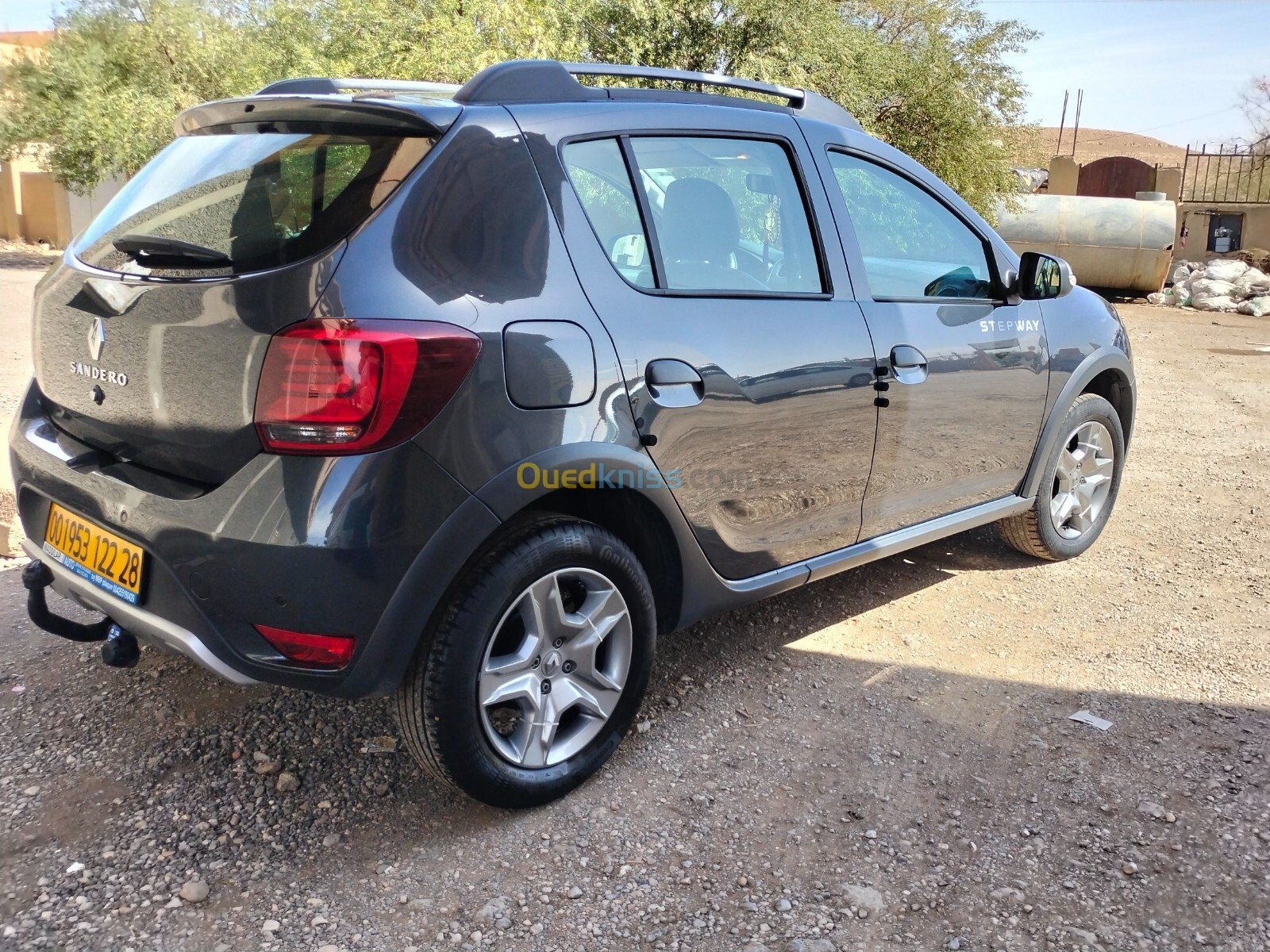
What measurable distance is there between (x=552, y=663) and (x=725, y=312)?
1.07m

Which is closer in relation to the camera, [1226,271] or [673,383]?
[673,383]

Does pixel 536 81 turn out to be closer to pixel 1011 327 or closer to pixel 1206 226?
pixel 1011 327

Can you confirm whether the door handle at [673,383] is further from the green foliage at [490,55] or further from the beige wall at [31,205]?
the beige wall at [31,205]

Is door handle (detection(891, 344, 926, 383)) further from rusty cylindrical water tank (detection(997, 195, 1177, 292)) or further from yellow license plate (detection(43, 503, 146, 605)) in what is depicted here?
rusty cylindrical water tank (detection(997, 195, 1177, 292))

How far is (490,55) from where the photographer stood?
990cm

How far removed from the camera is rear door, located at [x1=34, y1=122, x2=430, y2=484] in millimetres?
2316

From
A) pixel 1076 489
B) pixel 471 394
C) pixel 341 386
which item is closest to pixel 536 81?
pixel 471 394

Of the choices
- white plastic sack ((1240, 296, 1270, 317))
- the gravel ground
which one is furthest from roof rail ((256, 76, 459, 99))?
white plastic sack ((1240, 296, 1270, 317))

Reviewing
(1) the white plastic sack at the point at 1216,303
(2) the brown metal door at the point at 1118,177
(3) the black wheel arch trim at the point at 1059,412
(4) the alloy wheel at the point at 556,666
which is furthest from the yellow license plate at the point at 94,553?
(2) the brown metal door at the point at 1118,177

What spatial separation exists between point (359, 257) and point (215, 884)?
1.48 m

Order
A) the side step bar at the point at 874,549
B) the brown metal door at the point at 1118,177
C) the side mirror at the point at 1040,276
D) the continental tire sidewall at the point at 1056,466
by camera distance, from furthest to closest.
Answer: the brown metal door at the point at 1118,177 → the continental tire sidewall at the point at 1056,466 → the side mirror at the point at 1040,276 → the side step bar at the point at 874,549

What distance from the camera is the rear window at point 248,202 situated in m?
2.38

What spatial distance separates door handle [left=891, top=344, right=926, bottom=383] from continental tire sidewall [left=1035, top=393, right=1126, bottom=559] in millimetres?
1121

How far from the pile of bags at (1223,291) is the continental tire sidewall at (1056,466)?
12864mm
